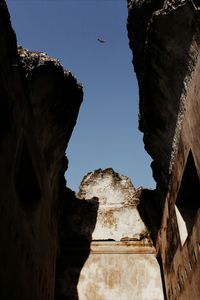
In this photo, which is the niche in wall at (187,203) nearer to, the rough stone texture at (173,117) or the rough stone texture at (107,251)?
the rough stone texture at (173,117)

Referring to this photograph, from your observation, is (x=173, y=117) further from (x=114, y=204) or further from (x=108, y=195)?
(x=108, y=195)

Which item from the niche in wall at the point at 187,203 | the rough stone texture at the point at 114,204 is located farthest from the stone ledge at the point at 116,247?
the niche in wall at the point at 187,203

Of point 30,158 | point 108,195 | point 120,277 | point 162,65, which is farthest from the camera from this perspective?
point 108,195

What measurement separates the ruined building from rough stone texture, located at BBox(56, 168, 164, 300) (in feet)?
0.07

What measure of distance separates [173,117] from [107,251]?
12.3 ft

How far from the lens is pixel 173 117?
567 centimetres

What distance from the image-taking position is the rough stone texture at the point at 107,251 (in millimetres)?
7535

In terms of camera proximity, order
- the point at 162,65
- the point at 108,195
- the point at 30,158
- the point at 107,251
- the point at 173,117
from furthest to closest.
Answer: the point at 108,195 < the point at 107,251 < the point at 173,117 < the point at 162,65 < the point at 30,158

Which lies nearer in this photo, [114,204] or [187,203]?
[187,203]

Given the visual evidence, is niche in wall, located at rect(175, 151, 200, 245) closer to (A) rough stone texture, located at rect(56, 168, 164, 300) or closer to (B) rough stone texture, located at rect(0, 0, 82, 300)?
(B) rough stone texture, located at rect(0, 0, 82, 300)

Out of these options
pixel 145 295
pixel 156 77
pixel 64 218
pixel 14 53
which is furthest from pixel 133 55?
pixel 145 295

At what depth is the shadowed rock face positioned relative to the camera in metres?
4.68

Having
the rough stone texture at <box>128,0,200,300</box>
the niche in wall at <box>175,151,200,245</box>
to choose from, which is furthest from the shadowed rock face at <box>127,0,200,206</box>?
the niche in wall at <box>175,151,200,245</box>

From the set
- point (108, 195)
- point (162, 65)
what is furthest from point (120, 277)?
Result: point (162, 65)
